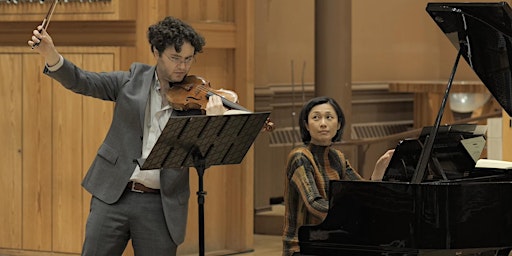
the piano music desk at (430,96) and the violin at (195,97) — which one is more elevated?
→ the piano music desk at (430,96)

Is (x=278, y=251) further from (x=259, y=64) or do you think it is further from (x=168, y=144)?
(x=168, y=144)

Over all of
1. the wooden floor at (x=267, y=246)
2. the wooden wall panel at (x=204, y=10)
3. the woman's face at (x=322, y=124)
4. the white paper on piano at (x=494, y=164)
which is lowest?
the wooden floor at (x=267, y=246)

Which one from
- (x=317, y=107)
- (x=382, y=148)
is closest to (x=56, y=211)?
(x=317, y=107)

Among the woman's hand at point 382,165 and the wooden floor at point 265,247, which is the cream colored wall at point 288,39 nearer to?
the wooden floor at point 265,247

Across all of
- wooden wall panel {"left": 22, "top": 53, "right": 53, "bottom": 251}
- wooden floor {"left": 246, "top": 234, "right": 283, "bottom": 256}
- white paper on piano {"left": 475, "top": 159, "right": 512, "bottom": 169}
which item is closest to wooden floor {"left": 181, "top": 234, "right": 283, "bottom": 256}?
wooden floor {"left": 246, "top": 234, "right": 283, "bottom": 256}

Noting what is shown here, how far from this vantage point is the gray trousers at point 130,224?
14.9 feet

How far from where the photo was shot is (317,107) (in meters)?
5.22

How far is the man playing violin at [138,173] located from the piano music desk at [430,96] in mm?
6447

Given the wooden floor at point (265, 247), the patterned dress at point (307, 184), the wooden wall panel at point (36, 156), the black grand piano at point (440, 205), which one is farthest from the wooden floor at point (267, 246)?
the black grand piano at point (440, 205)

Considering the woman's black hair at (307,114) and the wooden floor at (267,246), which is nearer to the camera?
the woman's black hair at (307,114)

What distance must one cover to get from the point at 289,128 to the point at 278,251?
89.5 inches

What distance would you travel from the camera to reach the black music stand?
13.9 feet

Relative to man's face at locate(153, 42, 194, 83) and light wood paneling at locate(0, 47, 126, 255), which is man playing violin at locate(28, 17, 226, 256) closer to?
man's face at locate(153, 42, 194, 83)

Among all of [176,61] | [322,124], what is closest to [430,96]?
[322,124]
